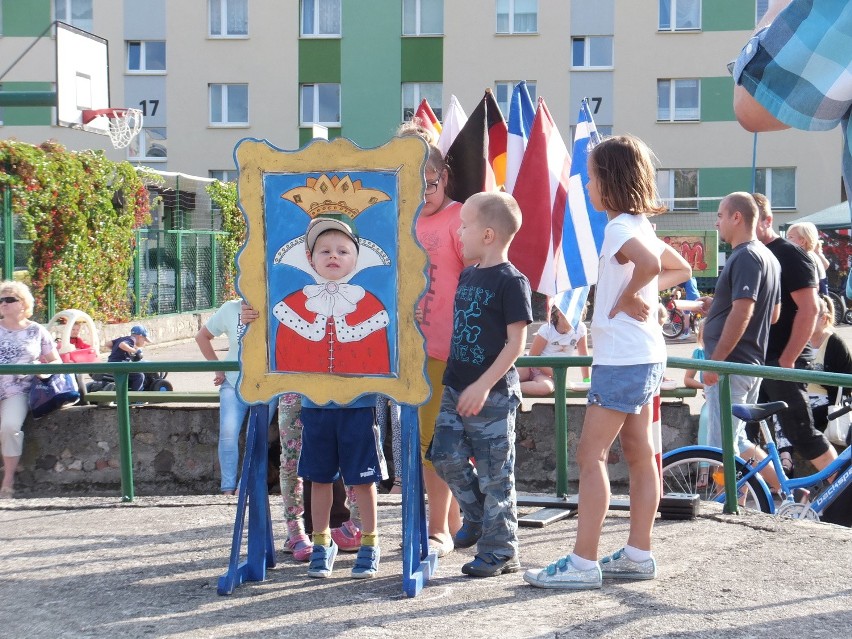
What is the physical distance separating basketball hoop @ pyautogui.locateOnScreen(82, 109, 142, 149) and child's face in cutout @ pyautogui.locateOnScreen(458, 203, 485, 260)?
13739 millimetres

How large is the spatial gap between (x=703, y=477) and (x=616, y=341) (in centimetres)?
226

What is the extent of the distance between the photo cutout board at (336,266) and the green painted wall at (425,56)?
31.1 metres

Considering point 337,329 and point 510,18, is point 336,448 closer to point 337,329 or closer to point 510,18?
point 337,329

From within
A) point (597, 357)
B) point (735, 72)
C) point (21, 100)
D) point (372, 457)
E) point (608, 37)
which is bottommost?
point (372, 457)

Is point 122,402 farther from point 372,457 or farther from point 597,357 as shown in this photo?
point 597,357

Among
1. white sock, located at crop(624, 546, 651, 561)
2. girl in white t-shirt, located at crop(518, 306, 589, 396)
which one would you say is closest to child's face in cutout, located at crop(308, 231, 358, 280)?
white sock, located at crop(624, 546, 651, 561)

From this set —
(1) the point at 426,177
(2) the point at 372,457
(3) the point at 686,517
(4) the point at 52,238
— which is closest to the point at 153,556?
(2) the point at 372,457

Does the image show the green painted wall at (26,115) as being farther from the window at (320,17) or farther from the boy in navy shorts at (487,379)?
the boy in navy shorts at (487,379)

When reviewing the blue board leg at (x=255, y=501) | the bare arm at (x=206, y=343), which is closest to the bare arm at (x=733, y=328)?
the blue board leg at (x=255, y=501)

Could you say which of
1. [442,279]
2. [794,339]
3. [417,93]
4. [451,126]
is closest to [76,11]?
[417,93]

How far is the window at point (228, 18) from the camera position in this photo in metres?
35.7

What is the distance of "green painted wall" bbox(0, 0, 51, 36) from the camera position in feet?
117

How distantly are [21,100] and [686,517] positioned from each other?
36.4 ft

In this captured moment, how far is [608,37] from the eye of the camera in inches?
1379
